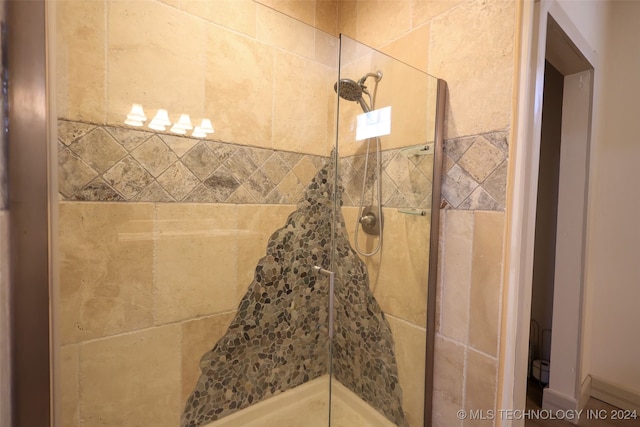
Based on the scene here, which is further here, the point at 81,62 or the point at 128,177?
the point at 128,177

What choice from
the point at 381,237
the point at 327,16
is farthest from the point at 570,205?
the point at 327,16

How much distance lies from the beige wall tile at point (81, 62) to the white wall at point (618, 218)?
2513 mm

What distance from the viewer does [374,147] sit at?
1212mm

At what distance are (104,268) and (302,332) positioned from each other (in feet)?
3.08

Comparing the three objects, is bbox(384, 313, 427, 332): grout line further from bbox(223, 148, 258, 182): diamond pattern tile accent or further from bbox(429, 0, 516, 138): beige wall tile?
bbox(223, 148, 258, 182): diamond pattern tile accent

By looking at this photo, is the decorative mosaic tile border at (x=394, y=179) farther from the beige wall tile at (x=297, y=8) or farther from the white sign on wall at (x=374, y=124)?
the beige wall tile at (x=297, y=8)

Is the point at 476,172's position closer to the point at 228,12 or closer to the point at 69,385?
the point at 228,12

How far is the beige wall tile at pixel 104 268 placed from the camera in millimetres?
868

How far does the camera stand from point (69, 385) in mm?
875

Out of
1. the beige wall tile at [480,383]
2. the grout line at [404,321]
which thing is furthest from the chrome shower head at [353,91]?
the beige wall tile at [480,383]

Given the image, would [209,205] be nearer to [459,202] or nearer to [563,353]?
[459,202]

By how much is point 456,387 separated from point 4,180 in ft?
4.60

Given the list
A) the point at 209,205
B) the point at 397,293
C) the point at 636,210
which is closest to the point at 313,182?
the point at 209,205

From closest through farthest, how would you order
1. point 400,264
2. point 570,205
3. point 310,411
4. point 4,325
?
1. point 4,325
2. point 400,264
3. point 310,411
4. point 570,205
